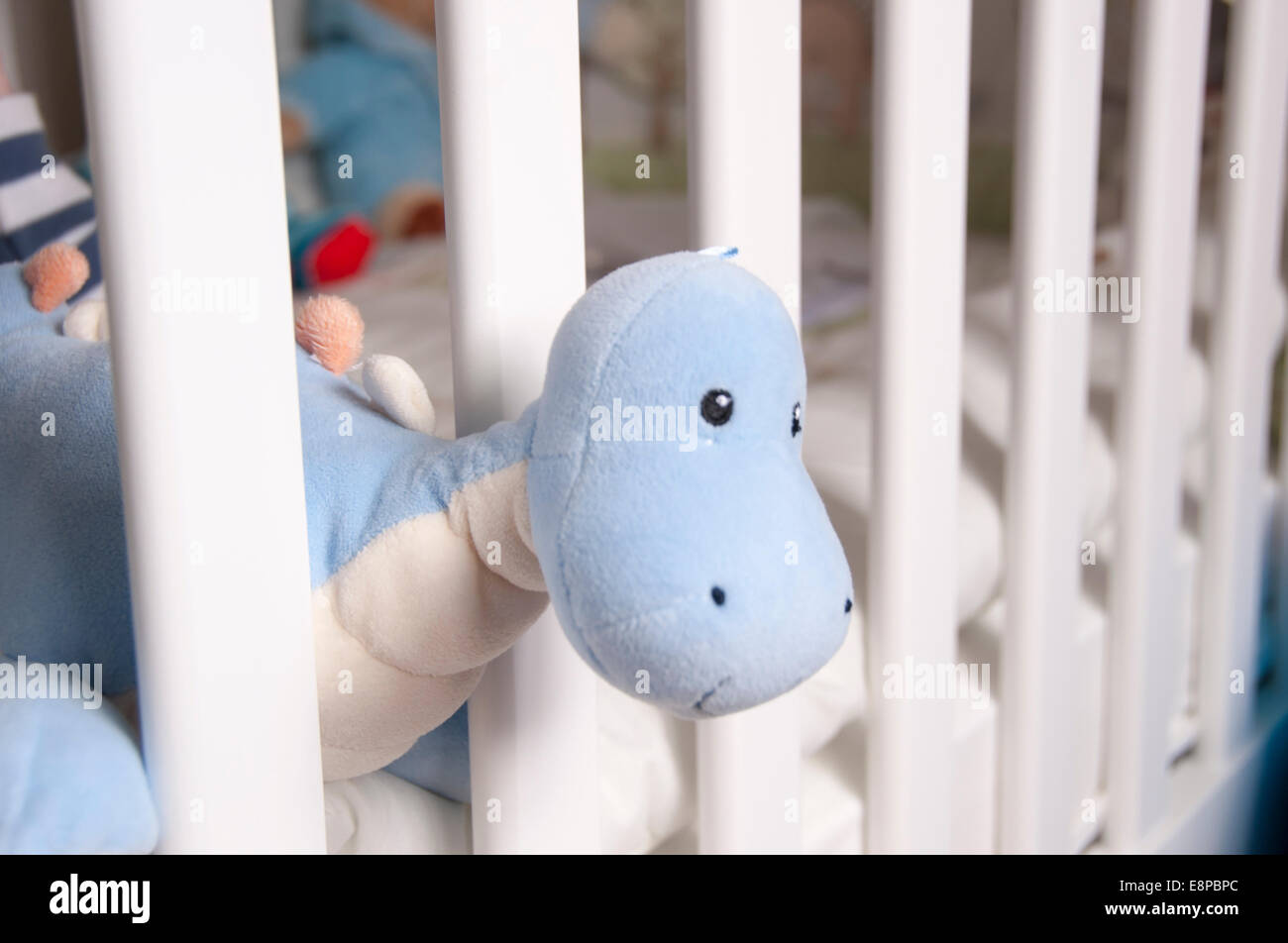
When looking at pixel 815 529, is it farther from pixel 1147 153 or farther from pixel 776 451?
pixel 1147 153

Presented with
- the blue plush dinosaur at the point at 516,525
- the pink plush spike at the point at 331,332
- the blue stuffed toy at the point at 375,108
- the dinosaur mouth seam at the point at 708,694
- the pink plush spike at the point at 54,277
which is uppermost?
the blue stuffed toy at the point at 375,108

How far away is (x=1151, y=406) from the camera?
35.3 inches

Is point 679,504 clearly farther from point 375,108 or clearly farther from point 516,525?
point 375,108

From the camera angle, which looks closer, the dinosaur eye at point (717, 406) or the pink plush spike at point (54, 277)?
the dinosaur eye at point (717, 406)

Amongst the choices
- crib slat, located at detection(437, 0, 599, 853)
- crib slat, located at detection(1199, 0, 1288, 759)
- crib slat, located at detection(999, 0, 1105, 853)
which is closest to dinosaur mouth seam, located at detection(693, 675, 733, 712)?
crib slat, located at detection(437, 0, 599, 853)

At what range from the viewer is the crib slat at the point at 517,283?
0.43 meters

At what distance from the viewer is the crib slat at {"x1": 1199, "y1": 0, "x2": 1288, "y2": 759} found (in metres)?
0.96

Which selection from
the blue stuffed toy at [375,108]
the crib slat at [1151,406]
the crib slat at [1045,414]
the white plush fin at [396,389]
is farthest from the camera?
the blue stuffed toy at [375,108]

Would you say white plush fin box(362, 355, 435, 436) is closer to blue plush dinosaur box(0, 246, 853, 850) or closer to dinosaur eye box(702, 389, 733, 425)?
blue plush dinosaur box(0, 246, 853, 850)

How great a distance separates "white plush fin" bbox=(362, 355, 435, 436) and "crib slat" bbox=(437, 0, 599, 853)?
0.02 metres

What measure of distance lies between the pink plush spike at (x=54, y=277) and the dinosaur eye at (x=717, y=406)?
1.10ft

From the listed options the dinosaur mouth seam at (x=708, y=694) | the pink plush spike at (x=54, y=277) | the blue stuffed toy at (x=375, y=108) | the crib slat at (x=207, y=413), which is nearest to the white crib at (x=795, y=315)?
the crib slat at (x=207, y=413)

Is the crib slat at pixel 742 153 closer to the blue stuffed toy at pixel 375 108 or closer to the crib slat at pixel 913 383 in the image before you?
the crib slat at pixel 913 383

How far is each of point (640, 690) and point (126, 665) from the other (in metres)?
0.21
